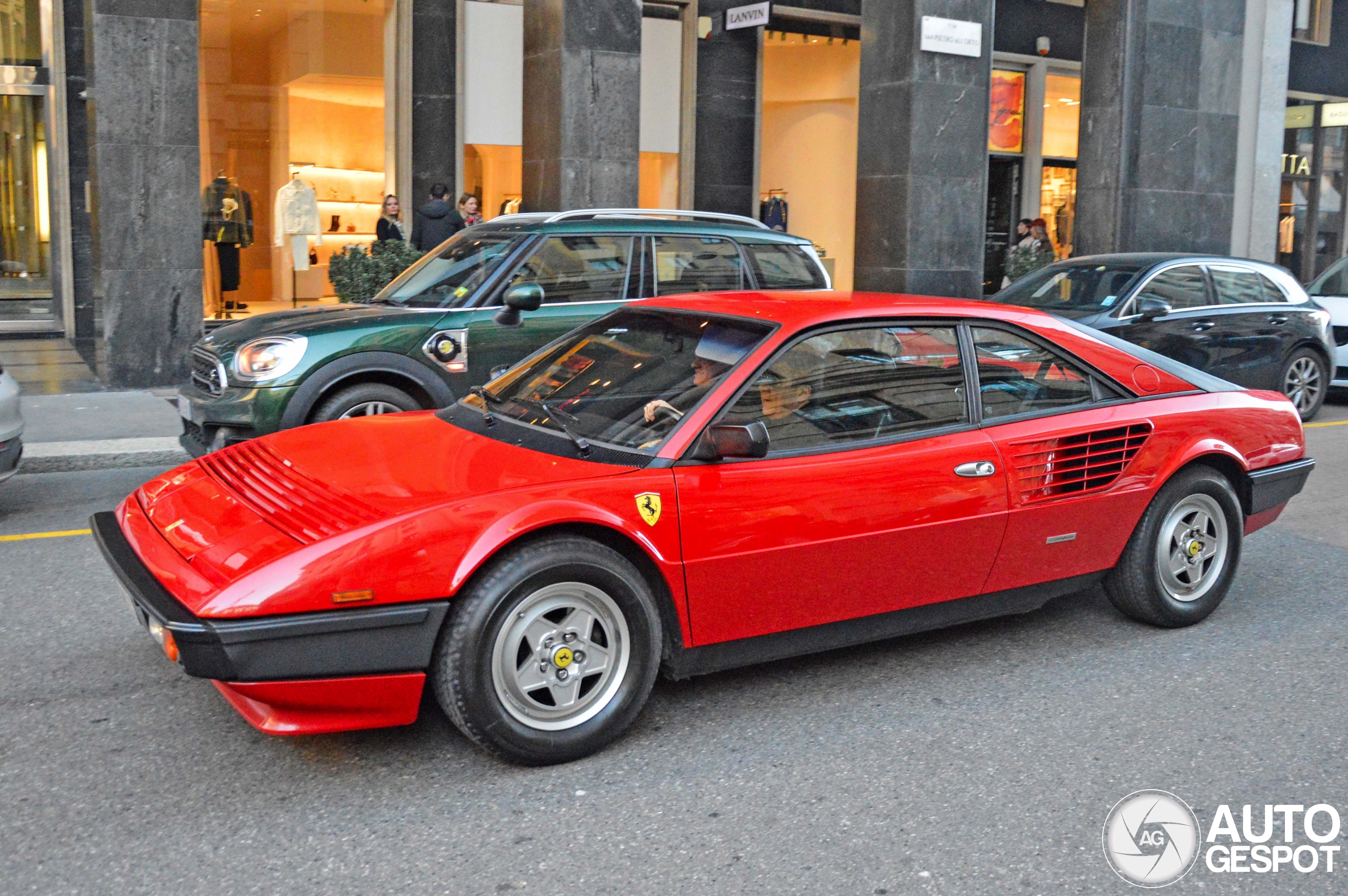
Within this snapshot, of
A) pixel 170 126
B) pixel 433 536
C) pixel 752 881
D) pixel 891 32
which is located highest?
pixel 891 32

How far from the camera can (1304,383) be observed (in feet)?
40.4

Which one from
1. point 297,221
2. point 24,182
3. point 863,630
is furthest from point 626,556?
point 24,182

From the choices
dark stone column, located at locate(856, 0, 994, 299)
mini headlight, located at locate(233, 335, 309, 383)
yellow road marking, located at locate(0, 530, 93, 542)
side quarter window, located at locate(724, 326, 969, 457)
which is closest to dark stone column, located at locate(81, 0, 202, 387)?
mini headlight, located at locate(233, 335, 309, 383)

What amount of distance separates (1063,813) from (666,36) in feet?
55.0

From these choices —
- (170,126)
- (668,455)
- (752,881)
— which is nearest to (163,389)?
(170,126)

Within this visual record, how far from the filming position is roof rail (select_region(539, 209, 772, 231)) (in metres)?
8.95

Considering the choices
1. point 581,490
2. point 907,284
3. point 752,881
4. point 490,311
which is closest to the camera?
point 752,881

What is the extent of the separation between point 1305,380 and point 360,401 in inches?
357

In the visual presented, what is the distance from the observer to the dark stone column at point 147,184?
1245 centimetres

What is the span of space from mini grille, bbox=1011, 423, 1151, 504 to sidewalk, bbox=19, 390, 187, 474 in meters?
6.62

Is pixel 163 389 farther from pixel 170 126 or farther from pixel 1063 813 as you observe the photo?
pixel 1063 813

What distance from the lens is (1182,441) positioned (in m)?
5.31

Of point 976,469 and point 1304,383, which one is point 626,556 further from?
point 1304,383

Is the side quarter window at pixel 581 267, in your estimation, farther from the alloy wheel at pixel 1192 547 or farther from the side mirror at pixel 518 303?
the alloy wheel at pixel 1192 547
